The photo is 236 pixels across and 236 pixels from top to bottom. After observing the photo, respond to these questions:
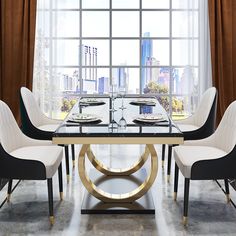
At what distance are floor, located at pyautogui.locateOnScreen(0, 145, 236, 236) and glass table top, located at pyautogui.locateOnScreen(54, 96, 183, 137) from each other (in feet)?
2.04

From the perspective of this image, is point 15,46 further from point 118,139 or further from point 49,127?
point 118,139

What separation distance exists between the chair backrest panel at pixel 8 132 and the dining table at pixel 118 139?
416 mm

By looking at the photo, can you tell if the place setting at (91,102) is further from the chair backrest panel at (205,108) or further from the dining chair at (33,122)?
the chair backrest panel at (205,108)

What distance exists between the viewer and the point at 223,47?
21.3 feet

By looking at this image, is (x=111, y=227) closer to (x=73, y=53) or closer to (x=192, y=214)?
(x=192, y=214)

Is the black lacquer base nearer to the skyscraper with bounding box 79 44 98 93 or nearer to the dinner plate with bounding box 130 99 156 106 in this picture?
the dinner plate with bounding box 130 99 156 106

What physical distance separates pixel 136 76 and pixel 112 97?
265cm

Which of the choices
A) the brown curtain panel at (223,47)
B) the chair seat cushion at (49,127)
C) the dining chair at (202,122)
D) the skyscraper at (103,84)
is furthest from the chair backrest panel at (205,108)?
the skyscraper at (103,84)

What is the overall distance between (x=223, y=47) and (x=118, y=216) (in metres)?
3.60

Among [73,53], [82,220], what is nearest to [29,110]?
[82,220]

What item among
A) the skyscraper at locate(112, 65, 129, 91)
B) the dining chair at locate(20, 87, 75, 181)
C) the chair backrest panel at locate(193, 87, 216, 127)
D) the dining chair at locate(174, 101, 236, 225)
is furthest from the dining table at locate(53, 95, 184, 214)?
the skyscraper at locate(112, 65, 129, 91)

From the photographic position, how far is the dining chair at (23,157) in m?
→ 3.29

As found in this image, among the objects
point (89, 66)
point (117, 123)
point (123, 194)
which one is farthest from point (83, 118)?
point (89, 66)

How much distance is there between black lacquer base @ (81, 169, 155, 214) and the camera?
11.8ft
